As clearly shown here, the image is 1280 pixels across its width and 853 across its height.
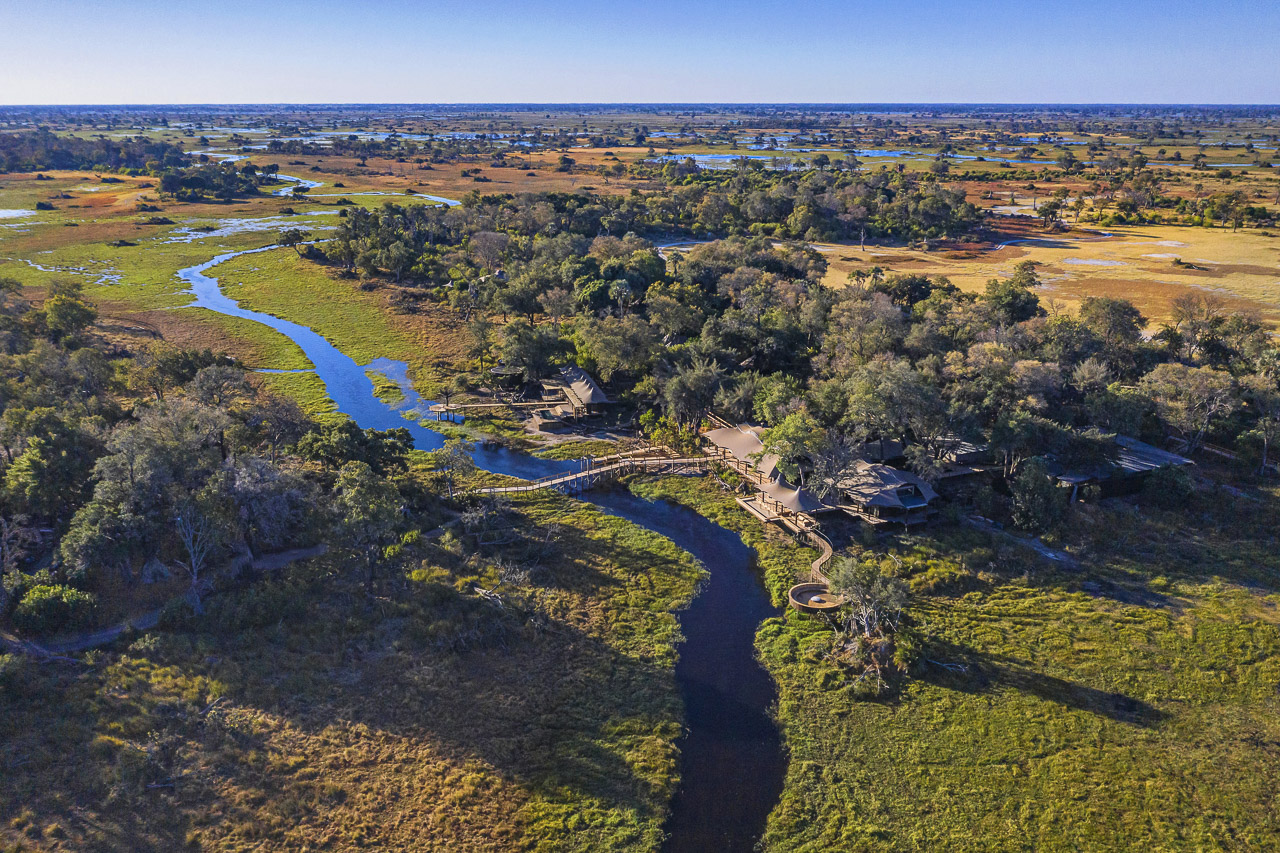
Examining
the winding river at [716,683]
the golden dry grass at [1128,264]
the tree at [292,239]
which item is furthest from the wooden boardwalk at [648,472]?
the tree at [292,239]

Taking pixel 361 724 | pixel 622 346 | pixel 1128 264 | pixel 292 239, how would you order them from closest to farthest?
pixel 361 724
pixel 622 346
pixel 1128 264
pixel 292 239

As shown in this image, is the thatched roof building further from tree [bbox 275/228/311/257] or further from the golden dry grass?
tree [bbox 275/228/311/257]

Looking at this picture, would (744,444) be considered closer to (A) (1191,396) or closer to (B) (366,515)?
(B) (366,515)

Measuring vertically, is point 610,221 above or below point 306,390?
above

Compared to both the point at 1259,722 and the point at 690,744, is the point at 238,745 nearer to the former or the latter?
the point at 690,744

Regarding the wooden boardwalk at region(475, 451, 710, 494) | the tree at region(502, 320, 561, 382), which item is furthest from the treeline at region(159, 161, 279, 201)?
the wooden boardwalk at region(475, 451, 710, 494)

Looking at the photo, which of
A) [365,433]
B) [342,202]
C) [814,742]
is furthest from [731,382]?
[342,202]

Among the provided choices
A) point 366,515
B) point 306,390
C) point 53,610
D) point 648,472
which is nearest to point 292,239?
point 306,390
